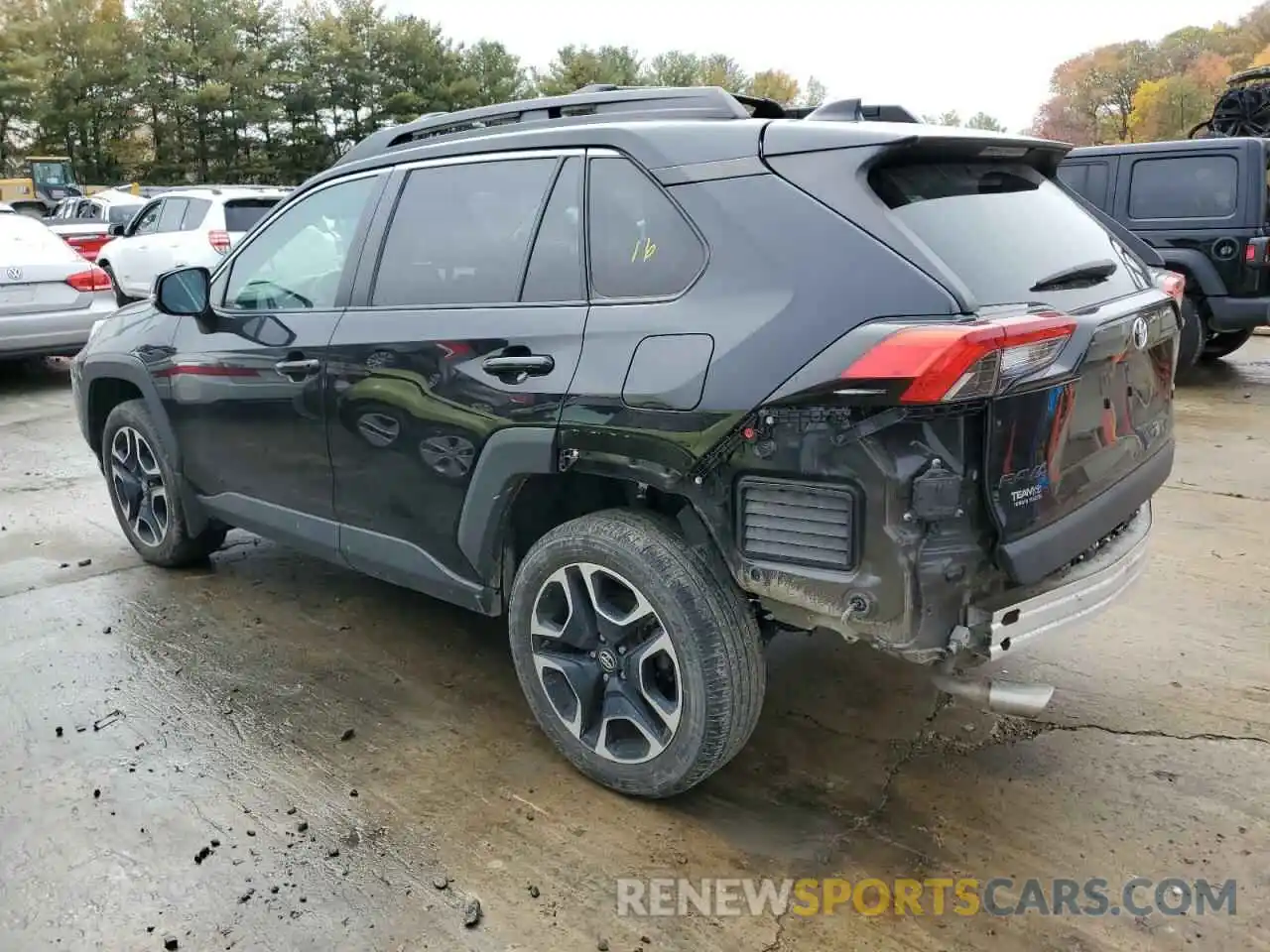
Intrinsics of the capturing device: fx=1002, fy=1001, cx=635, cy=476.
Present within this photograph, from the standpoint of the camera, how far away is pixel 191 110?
43.3 m

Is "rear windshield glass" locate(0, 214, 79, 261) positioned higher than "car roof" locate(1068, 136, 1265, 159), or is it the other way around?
"car roof" locate(1068, 136, 1265, 159)

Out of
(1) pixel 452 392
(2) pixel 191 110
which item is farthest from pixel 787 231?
(2) pixel 191 110

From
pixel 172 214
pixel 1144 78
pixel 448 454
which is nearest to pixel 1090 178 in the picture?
pixel 448 454

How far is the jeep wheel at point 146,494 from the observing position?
448 cm

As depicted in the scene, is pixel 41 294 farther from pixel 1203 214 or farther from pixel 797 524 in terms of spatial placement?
pixel 1203 214

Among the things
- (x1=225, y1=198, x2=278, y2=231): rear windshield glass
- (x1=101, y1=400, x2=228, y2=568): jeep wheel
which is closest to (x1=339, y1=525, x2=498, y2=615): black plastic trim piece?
(x1=101, y1=400, x2=228, y2=568): jeep wheel

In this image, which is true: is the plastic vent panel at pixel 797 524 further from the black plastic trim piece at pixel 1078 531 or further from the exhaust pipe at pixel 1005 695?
the exhaust pipe at pixel 1005 695

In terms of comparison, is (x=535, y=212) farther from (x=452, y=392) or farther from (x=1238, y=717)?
(x=1238, y=717)

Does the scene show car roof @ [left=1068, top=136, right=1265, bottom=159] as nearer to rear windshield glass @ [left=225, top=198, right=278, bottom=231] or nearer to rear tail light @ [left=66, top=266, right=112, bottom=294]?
rear tail light @ [left=66, top=266, right=112, bottom=294]

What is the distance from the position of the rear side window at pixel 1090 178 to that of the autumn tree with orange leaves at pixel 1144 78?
3599 cm

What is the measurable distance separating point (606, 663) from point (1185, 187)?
818cm

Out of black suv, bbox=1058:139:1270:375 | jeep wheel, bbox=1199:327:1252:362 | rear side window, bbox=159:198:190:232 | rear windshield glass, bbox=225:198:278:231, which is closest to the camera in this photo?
black suv, bbox=1058:139:1270:375

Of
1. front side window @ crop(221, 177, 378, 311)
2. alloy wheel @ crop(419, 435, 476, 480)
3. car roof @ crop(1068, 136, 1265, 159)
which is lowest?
alloy wheel @ crop(419, 435, 476, 480)

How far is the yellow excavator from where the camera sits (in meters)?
24.5
